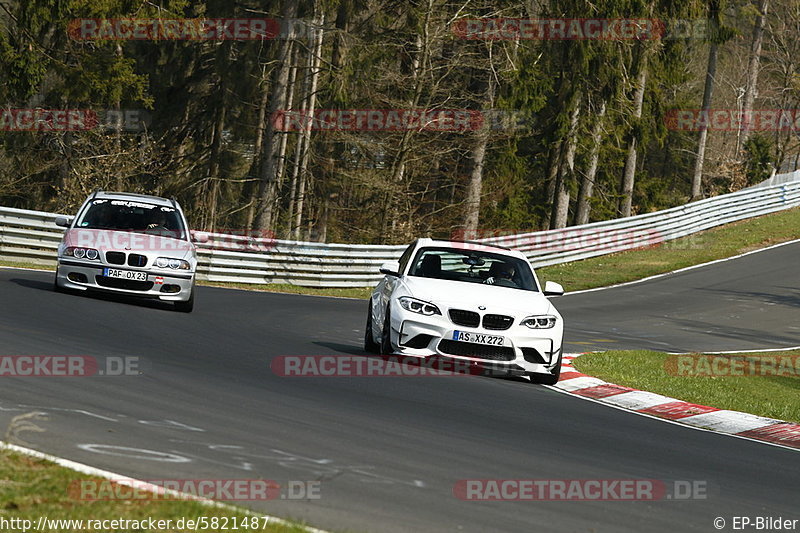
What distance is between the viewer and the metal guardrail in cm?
2366

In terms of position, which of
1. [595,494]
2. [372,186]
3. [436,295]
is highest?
[372,186]

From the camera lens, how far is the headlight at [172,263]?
53.4ft

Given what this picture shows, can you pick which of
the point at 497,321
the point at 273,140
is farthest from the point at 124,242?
the point at 273,140

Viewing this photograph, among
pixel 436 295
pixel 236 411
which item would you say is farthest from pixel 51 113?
pixel 236 411

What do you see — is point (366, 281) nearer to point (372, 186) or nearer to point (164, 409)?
point (372, 186)

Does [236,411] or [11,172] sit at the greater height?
[11,172]

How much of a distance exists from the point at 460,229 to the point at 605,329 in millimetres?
15532

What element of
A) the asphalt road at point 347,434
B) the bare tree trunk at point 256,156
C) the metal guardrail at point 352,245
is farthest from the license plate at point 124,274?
the bare tree trunk at point 256,156

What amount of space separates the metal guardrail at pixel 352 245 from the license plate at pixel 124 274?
59.9 inches

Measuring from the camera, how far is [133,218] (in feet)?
56.4

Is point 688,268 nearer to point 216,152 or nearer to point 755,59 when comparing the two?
point 216,152

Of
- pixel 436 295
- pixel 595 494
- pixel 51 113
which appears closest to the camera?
pixel 595 494

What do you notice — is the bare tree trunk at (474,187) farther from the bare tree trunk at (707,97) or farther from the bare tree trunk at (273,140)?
the bare tree trunk at (707,97)

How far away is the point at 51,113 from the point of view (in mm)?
36875
